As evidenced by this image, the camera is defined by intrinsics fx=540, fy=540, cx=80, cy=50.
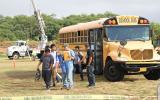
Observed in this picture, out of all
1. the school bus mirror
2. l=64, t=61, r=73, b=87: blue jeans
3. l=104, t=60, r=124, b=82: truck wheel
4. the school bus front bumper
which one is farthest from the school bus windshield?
l=64, t=61, r=73, b=87: blue jeans

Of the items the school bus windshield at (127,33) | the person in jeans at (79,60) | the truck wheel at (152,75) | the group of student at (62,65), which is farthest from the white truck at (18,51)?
the group of student at (62,65)

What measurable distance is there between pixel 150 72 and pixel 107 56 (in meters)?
2.08

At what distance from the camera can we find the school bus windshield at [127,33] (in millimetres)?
22703

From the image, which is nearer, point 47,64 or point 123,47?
point 47,64

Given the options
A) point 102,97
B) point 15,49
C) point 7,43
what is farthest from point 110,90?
point 7,43

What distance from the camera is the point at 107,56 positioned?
2266 cm

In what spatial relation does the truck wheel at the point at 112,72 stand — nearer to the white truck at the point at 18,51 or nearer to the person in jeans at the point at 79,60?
the person in jeans at the point at 79,60

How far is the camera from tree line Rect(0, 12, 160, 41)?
107688 mm

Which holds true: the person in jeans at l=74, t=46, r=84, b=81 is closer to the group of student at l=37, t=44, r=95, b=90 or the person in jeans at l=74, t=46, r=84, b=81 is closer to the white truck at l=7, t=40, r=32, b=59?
the group of student at l=37, t=44, r=95, b=90

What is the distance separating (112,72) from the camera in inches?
877

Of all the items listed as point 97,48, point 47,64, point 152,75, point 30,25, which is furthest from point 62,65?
point 30,25

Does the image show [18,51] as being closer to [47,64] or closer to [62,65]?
[62,65]

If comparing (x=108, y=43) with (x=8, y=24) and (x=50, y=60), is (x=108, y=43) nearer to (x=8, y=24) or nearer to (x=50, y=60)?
(x=50, y=60)

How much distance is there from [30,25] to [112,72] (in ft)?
299
